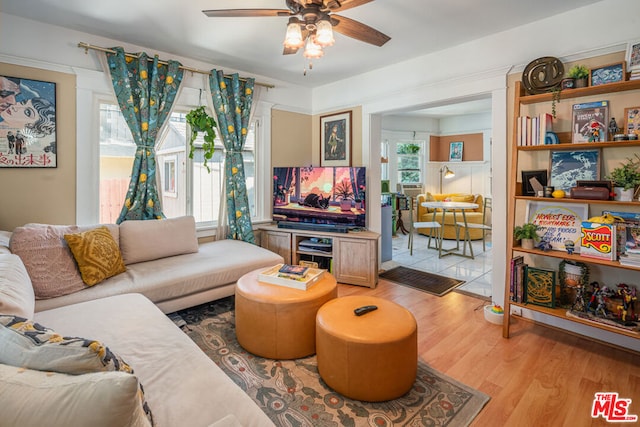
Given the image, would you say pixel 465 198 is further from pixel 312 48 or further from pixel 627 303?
pixel 312 48

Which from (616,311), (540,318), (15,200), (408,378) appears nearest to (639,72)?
(616,311)

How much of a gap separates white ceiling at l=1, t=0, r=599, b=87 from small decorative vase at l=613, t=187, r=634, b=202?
1433 mm

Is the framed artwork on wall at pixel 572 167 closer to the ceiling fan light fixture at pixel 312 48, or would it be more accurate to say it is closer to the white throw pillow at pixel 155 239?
the ceiling fan light fixture at pixel 312 48

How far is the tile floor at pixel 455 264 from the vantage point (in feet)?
12.2

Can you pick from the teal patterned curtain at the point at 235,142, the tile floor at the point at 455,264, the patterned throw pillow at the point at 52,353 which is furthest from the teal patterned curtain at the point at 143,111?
the tile floor at the point at 455,264

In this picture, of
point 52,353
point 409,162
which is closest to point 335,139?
point 409,162

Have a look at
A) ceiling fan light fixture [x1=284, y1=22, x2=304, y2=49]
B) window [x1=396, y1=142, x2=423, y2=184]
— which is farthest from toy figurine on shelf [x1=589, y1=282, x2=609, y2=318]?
window [x1=396, y1=142, x2=423, y2=184]

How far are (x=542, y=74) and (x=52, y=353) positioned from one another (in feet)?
10.9

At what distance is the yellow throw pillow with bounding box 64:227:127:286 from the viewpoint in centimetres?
235

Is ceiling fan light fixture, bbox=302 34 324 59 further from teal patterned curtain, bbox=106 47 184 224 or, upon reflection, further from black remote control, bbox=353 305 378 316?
teal patterned curtain, bbox=106 47 184 224

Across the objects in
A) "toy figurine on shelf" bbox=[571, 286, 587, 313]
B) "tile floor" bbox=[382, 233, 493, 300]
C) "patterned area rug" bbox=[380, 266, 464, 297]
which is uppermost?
"toy figurine on shelf" bbox=[571, 286, 587, 313]

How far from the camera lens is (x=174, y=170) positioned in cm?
379

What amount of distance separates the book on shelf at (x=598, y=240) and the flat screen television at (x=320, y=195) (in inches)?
80.7

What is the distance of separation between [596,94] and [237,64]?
11.2 feet
